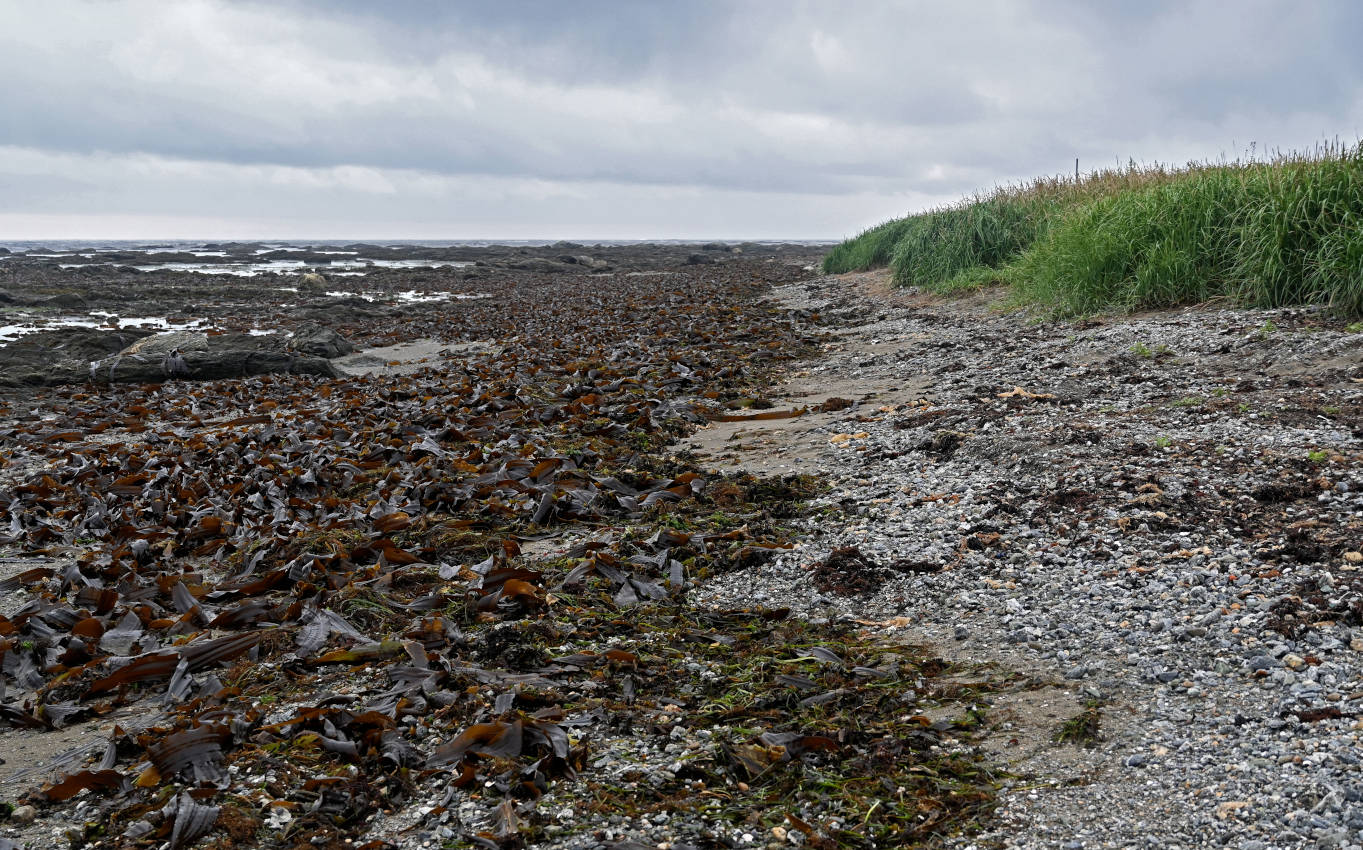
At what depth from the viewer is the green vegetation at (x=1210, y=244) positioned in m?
7.46

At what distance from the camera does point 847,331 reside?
1220 centimetres

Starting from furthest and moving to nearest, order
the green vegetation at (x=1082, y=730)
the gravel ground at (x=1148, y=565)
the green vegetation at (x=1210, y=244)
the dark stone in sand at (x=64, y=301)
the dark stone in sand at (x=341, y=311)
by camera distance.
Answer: the dark stone in sand at (x=64, y=301)
the dark stone in sand at (x=341, y=311)
the green vegetation at (x=1210, y=244)
the green vegetation at (x=1082, y=730)
the gravel ground at (x=1148, y=565)

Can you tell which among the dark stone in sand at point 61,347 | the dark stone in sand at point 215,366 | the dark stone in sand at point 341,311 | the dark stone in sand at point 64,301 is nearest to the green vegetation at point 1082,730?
the dark stone in sand at point 215,366

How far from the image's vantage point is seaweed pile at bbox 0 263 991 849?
218 cm

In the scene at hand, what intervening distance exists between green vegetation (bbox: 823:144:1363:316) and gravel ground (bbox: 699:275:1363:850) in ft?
2.73

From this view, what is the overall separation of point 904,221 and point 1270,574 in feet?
68.1

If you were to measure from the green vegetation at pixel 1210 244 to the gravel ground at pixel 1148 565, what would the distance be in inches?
32.7

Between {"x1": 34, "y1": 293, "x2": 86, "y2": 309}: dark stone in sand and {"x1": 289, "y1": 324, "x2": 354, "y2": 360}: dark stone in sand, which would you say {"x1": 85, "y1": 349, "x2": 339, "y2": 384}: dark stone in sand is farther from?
{"x1": 34, "y1": 293, "x2": 86, "y2": 309}: dark stone in sand

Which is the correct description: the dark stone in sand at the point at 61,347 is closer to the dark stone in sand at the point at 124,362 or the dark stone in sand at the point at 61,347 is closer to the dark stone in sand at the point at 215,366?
the dark stone in sand at the point at 124,362

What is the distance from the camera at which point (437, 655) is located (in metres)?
2.94

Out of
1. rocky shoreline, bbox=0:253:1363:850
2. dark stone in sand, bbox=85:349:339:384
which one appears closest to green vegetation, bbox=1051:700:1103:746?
rocky shoreline, bbox=0:253:1363:850

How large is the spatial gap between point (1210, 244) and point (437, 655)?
28.3ft

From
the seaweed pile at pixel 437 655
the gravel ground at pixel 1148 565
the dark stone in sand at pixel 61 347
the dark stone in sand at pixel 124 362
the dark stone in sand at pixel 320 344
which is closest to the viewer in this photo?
the gravel ground at pixel 1148 565

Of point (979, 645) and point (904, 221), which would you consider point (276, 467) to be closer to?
point (979, 645)
